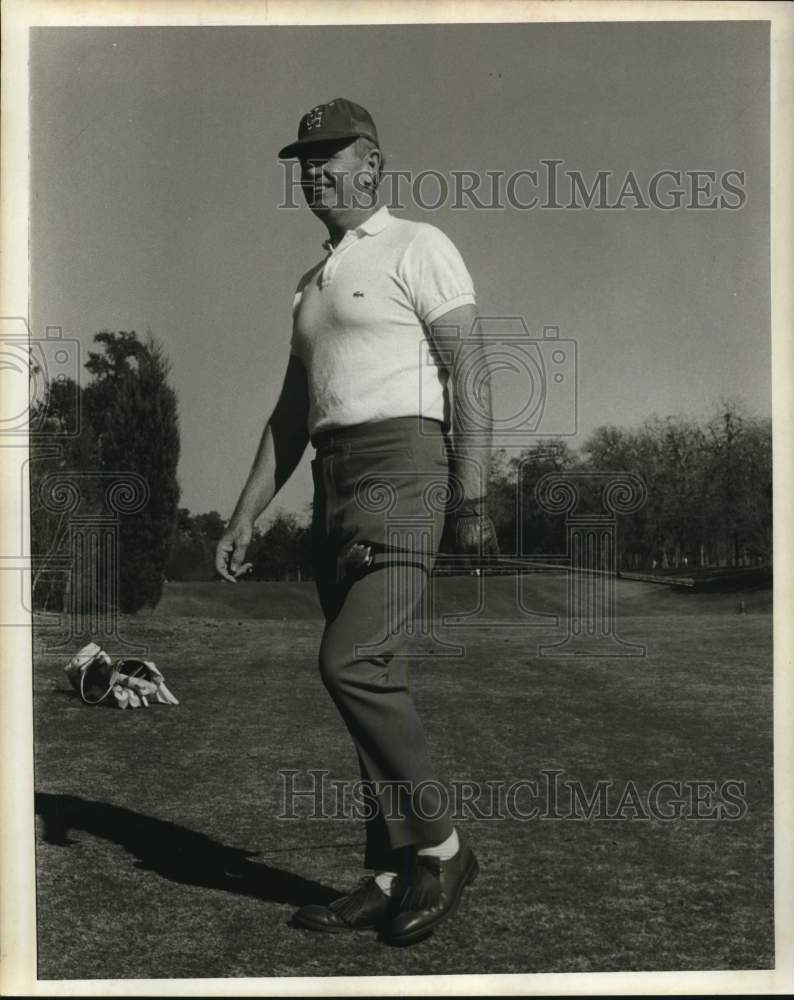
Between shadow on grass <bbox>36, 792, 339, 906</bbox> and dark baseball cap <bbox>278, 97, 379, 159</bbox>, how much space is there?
2.47 meters

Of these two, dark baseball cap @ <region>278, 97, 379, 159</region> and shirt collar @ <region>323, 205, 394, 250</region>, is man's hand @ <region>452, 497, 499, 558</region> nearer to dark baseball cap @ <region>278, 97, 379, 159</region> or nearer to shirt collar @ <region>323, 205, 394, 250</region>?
shirt collar @ <region>323, 205, 394, 250</region>

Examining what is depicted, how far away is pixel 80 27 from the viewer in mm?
4215

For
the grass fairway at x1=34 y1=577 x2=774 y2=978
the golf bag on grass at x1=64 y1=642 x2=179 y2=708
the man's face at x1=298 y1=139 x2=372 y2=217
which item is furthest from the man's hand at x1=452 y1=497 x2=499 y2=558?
the golf bag on grass at x1=64 y1=642 x2=179 y2=708

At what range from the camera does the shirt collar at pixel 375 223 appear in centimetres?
389

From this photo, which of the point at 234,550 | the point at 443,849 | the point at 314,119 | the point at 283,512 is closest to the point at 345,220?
the point at 314,119

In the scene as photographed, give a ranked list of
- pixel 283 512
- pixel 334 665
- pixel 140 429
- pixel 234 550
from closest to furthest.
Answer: pixel 334 665
pixel 234 550
pixel 283 512
pixel 140 429

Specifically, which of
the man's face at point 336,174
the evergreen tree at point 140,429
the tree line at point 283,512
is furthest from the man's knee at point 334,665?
the man's face at point 336,174

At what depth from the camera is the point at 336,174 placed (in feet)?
12.9

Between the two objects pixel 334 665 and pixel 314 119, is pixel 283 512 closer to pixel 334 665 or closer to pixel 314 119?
pixel 334 665

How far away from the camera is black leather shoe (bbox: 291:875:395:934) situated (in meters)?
3.76

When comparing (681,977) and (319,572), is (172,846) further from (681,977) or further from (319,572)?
(681,977)

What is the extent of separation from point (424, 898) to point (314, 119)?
2581 mm

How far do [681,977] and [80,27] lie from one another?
3893 mm

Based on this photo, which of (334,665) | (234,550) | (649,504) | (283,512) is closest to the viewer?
(334,665)
